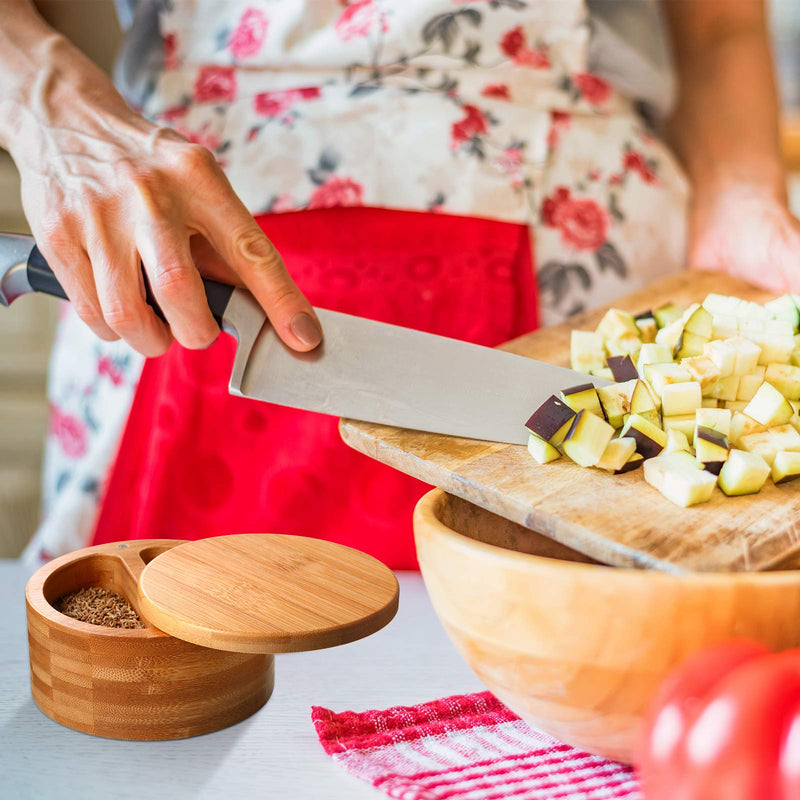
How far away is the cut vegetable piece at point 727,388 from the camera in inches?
30.4

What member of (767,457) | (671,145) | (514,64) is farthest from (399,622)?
(671,145)

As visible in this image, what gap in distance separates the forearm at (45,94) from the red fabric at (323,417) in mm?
232

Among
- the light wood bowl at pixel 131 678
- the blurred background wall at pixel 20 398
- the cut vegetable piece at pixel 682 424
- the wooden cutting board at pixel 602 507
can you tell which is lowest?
the blurred background wall at pixel 20 398

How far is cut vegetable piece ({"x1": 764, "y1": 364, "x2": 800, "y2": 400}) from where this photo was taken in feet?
2.58

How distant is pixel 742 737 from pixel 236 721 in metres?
0.41

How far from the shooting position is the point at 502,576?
513mm

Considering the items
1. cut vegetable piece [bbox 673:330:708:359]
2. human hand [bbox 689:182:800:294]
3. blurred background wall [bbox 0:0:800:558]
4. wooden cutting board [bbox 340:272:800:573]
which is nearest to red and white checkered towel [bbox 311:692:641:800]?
wooden cutting board [bbox 340:272:800:573]

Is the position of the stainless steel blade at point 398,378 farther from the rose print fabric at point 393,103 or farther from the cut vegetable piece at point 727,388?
the rose print fabric at point 393,103

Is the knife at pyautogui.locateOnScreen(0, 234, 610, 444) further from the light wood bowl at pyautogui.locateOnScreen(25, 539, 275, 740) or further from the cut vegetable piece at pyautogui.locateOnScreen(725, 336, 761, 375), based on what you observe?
the light wood bowl at pyautogui.locateOnScreen(25, 539, 275, 740)

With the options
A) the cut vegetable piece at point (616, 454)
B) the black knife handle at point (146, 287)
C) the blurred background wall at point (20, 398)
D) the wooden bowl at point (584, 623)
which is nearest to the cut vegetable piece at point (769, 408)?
the cut vegetable piece at point (616, 454)

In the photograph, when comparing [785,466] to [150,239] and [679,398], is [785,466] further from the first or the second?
[150,239]

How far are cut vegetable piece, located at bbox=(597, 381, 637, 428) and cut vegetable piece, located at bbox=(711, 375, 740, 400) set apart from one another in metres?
0.07

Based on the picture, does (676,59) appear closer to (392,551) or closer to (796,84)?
(392,551)

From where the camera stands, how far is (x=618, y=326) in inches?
34.8
